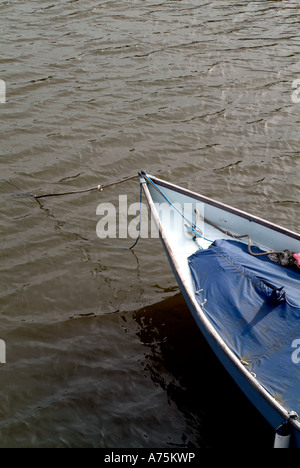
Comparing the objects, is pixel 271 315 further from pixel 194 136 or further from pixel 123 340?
pixel 194 136

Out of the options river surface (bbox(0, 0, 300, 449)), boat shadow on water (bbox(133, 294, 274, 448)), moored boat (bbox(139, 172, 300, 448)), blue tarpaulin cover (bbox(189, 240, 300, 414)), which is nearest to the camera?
moored boat (bbox(139, 172, 300, 448))


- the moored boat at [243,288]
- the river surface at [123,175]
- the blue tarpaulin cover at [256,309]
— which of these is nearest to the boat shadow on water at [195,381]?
the river surface at [123,175]

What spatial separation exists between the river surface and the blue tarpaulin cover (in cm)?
110

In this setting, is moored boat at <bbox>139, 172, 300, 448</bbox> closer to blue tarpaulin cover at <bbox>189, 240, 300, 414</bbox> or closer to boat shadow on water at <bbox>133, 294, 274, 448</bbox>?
blue tarpaulin cover at <bbox>189, 240, 300, 414</bbox>

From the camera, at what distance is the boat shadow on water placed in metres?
6.63

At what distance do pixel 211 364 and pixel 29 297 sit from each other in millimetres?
3074

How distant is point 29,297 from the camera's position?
26.4 feet

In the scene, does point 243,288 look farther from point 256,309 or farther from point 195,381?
point 195,381

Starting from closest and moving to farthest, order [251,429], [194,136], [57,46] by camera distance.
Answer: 1. [251,429]
2. [194,136]
3. [57,46]

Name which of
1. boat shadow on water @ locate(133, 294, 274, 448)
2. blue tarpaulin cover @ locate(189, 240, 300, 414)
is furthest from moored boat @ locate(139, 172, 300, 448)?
boat shadow on water @ locate(133, 294, 274, 448)

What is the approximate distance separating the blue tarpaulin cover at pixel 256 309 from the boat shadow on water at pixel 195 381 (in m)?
0.99

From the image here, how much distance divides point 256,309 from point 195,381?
147cm

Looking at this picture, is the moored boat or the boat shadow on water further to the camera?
the boat shadow on water
